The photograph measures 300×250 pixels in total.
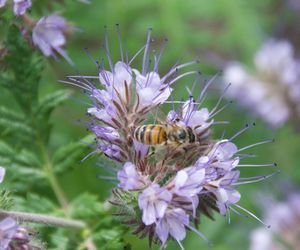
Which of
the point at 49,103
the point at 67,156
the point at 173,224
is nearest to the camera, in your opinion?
the point at 173,224

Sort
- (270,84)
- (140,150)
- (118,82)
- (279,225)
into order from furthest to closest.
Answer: (270,84) → (279,225) → (118,82) → (140,150)

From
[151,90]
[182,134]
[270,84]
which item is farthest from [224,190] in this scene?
[270,84]

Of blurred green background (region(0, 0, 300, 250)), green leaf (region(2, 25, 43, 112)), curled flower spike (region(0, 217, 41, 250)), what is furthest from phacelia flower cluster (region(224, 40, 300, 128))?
curled flower spike (region(0, 217, 41, 250))

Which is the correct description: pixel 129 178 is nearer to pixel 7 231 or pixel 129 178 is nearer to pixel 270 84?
pixel 7 231

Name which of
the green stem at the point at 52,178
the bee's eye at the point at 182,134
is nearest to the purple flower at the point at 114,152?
the bee's eye at the point at 182,134

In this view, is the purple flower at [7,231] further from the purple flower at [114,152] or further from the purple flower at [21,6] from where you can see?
the purple flower at [21,6]

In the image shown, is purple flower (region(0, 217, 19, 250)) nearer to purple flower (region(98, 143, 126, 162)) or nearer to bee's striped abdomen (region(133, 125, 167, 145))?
purple flower (region(98, 143, 126, 162))

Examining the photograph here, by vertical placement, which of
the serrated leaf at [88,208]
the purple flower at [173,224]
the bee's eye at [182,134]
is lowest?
the serrated leaf at [88,208]

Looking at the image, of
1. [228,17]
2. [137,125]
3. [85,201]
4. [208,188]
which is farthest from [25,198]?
[228,17]

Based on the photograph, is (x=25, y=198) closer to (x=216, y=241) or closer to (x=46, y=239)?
(x=46, y=239)
